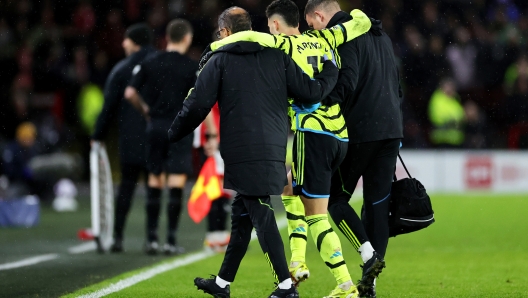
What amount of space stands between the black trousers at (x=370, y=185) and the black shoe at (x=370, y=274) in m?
0.34

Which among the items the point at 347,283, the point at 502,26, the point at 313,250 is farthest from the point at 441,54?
the point at 347,283

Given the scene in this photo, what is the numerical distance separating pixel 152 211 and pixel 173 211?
0.76 feet

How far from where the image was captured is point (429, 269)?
7953 millimetres

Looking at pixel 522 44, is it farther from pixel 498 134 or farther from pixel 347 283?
pixel 347 283

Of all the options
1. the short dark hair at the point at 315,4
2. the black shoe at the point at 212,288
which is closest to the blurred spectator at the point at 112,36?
the short dark hair at the point at 315,4

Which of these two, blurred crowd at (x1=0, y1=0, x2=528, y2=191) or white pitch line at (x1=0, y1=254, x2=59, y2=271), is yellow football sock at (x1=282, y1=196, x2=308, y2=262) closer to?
white pitch line at (x1=0, y1=254, x2=59, y2=271)

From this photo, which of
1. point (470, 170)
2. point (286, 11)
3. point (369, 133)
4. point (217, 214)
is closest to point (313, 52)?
point (286, 11)

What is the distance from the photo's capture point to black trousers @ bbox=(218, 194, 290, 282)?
5.66 meters

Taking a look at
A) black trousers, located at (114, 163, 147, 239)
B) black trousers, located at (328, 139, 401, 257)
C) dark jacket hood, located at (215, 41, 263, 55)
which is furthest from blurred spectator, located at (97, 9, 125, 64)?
dark jacket hood, located at (215, 41, 263, 55)

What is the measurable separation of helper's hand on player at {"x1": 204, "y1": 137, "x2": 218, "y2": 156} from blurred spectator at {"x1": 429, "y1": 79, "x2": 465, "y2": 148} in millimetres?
11402

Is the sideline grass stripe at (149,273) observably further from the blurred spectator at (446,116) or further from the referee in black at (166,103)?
the blurred spectator at (446,116)

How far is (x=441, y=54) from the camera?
20891 millimetres

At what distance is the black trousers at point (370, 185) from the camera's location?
643 centimetres

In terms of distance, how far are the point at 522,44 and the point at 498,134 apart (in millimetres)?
2349
